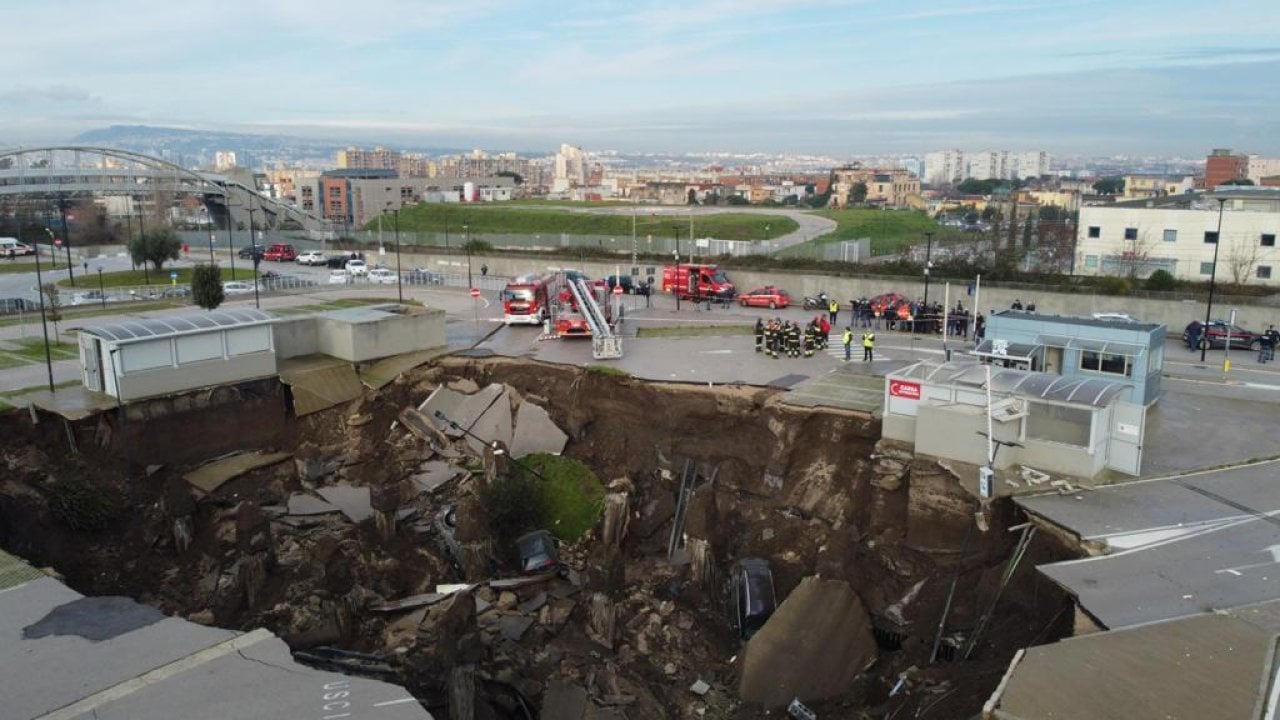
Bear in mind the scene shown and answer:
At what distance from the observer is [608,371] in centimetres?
2327

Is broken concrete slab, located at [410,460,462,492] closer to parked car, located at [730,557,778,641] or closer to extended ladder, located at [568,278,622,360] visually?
extended ladder, located at [568,278,622,360]

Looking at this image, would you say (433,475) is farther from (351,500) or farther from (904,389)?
(904,389)

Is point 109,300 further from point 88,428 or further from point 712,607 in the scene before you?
point 712,607

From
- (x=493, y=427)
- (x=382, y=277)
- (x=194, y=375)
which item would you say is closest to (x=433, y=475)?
(x=493, y=427)

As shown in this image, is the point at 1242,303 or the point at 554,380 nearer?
the point at 554,380

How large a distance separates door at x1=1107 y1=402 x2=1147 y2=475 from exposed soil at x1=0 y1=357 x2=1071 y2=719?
2692mm

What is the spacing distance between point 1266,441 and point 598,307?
1772 cm

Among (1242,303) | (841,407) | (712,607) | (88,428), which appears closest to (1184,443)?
(841,407)

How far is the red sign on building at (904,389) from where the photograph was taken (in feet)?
57.5

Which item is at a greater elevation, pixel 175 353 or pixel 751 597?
pixel 175 353

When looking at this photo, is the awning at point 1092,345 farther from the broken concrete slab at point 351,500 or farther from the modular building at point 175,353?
the modular building at point 175,353

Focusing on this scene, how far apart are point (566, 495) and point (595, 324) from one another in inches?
299

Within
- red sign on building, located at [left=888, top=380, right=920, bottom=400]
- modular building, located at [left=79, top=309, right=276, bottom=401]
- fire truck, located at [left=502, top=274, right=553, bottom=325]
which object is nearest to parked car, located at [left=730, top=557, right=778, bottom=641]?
red sign on building, located at [left=888, top=380, right=920, bottom=400]

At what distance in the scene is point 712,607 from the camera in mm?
17312
